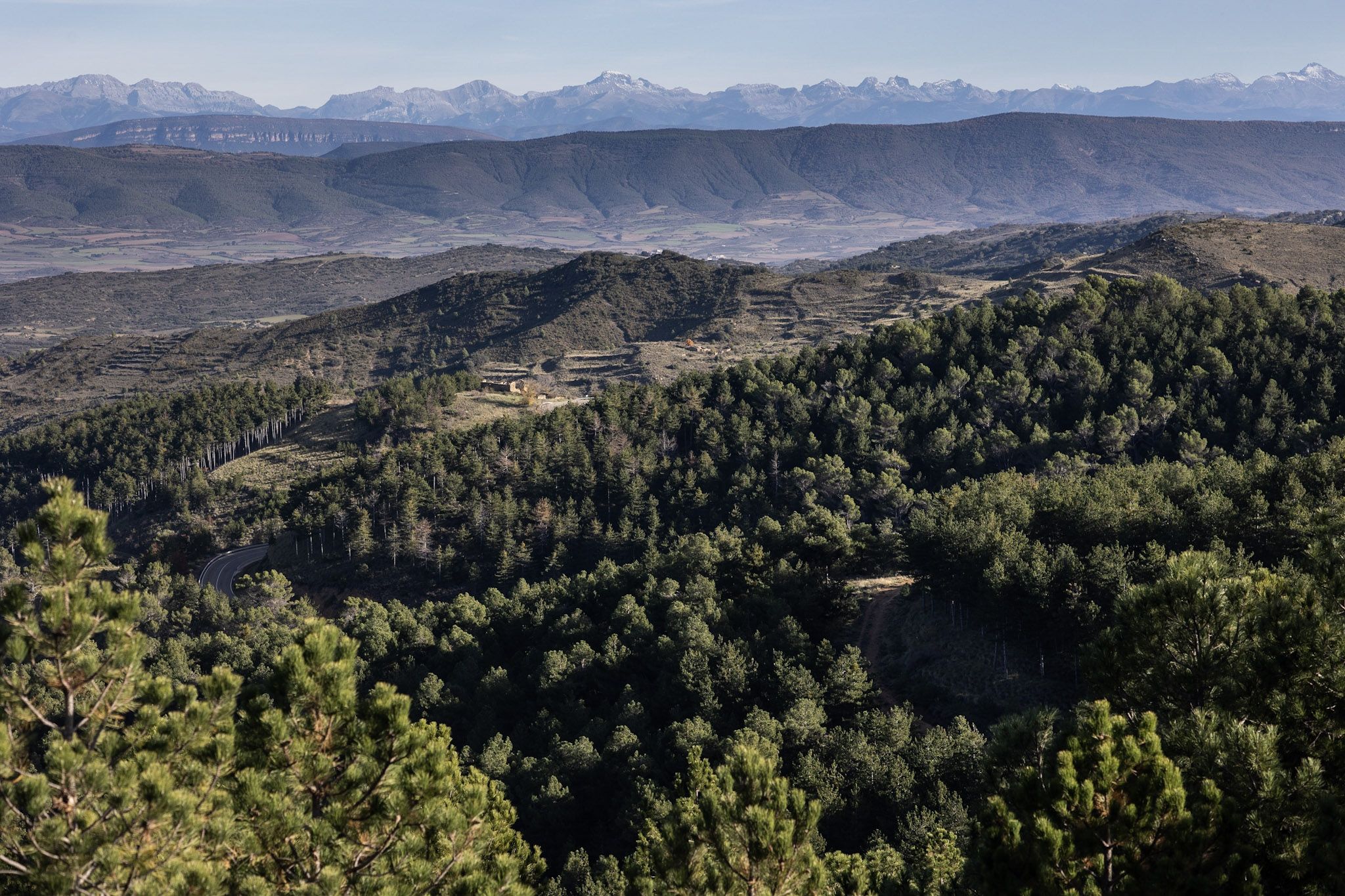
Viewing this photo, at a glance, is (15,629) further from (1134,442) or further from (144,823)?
(1134,442)

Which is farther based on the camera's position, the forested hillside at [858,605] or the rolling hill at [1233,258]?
the rolling hill at [1233,258]

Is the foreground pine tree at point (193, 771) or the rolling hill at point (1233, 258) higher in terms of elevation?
the rolling hill at point (1233, 258)

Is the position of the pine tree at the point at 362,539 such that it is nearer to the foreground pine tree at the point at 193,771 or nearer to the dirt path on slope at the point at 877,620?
the dirt path on slope at the point at 877,620

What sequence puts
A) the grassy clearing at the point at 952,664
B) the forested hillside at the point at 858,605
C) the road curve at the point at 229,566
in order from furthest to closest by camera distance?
the road curve at the point at 229,566
the grassy clearing at the point at 952,664
the forested hillside at the point at 858,605

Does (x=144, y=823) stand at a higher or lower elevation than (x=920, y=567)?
higher

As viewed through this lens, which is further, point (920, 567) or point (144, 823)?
point (920, 567)

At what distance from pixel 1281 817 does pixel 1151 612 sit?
5.33 metres

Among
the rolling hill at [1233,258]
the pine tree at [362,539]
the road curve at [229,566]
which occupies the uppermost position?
the rolling hill at [1233,258]

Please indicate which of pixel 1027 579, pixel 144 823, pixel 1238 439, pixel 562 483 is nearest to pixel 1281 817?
pixel 144 823

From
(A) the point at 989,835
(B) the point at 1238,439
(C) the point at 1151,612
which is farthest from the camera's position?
(B) the point at 1238,439

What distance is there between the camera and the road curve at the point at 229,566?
101 m

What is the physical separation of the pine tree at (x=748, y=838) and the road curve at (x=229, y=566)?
8639 cm

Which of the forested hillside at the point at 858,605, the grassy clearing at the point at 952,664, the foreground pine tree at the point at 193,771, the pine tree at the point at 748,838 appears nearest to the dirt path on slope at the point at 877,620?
the grassy clearing at the point at 952,664

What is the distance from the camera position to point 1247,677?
2086cm
